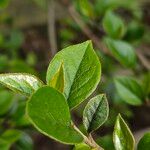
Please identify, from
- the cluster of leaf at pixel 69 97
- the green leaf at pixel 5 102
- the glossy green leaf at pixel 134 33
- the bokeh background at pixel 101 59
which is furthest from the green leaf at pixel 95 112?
the glossy green leaf at pixel 134 33

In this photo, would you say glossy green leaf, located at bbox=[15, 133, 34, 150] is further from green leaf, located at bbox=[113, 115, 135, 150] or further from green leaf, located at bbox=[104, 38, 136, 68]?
green leaf, located at bbox=[113, 115, 135, 150]

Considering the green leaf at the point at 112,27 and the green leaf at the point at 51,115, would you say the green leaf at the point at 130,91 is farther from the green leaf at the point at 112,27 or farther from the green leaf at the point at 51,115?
the green leaf at the point at 51,115

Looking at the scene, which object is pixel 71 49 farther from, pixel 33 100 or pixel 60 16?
pixel 60 16

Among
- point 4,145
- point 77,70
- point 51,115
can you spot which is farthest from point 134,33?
point 51,115

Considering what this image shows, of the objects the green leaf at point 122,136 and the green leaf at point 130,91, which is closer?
the green leaf at point 122,136

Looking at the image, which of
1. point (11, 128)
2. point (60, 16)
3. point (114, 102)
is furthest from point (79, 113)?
point (60, 16)

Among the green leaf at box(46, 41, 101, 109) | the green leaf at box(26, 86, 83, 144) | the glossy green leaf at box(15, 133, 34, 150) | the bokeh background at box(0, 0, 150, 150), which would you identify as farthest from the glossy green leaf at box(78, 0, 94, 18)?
the green leaf at box(26, 86, 83, 144)
